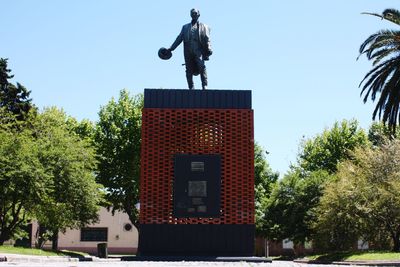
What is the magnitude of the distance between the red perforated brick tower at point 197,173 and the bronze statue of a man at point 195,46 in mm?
1360

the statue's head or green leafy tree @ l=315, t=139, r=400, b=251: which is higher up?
the statue's head

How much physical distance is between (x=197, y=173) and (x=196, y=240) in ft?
7.92

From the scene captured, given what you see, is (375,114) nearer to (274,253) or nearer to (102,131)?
(102,131)

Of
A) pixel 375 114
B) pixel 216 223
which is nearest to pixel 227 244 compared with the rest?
pixel 216 223

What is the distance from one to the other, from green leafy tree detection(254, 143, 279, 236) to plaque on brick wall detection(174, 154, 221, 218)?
26181 millimetres

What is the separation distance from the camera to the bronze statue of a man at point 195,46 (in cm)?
2325

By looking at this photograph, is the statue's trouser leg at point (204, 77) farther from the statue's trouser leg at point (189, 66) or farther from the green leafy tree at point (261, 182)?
the green leafy tree at point (261, 182)

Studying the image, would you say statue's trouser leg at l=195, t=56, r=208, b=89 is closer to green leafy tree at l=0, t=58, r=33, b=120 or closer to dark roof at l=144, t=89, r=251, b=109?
dark roof at l=144, t=89, r=251, b=109

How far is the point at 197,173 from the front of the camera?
21.4m

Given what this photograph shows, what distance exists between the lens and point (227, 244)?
69.7 ft

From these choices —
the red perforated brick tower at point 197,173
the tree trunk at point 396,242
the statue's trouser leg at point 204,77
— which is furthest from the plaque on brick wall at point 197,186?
the tree trunk at point 396,242

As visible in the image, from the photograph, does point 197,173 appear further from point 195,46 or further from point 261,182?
point 261,182

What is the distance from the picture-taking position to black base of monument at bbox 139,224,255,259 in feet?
69.5

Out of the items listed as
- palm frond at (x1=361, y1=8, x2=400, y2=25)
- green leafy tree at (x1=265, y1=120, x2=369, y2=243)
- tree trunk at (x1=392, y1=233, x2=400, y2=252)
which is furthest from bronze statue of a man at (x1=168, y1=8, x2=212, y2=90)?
green leafy tree at (x1=265, y1=120, x2=369, y2=243)
